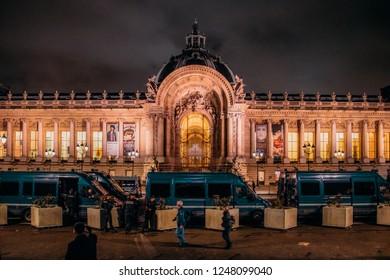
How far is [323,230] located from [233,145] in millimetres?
36818

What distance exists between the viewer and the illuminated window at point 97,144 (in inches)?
2514

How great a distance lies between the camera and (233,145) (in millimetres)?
57531

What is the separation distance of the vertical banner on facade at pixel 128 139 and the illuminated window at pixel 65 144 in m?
8.41

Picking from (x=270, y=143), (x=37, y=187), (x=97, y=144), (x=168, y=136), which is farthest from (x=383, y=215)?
(x=97, y=144)

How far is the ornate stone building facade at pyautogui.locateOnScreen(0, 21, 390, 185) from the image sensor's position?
200 ft

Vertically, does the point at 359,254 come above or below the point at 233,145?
below

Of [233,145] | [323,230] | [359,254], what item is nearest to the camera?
[359,254]

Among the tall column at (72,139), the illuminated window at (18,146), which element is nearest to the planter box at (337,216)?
the tall column at (72,139)

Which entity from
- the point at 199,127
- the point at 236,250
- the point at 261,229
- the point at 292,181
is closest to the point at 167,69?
the point at 199,127

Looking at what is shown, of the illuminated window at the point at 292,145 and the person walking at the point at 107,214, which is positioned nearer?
the person walking at the point at 107,214

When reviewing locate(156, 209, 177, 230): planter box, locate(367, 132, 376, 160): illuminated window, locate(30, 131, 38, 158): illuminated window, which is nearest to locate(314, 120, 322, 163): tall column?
locate(367, 132, 376, 160): illuminated window

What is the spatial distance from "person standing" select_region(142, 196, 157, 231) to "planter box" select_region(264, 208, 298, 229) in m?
5.25

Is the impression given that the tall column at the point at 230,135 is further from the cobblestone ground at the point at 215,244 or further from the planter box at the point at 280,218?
the planter box at the point at 280,218

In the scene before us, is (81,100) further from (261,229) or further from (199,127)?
(261,229)
